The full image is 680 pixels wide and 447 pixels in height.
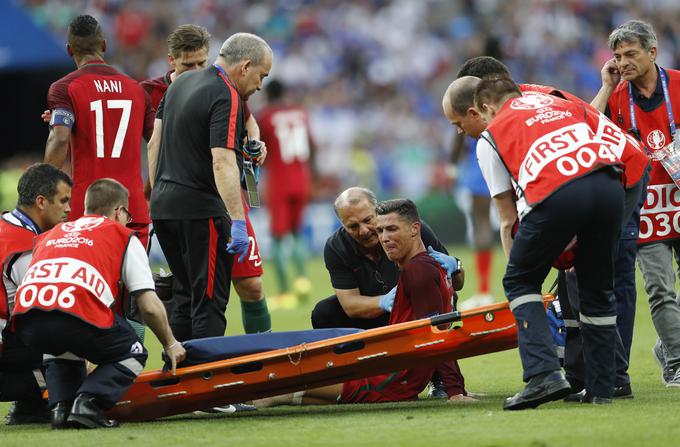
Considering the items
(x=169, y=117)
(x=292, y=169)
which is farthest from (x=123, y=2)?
(x=169, y=117)

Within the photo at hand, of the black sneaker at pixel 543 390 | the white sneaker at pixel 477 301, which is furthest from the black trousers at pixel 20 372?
the white sneaker at pixel 477 301

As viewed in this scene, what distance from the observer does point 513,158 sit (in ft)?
18.9

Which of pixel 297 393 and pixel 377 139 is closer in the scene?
pixel 297 393

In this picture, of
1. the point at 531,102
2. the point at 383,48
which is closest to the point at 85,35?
the point at 531,102

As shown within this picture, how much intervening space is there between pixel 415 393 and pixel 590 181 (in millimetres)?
1819

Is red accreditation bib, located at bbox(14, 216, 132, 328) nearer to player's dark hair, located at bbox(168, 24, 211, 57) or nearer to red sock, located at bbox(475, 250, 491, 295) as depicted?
player's dark hair, located at bbox(168, 24, 211, 57)

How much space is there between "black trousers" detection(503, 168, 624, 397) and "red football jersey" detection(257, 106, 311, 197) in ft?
28.3

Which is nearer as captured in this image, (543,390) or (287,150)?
(543,390)

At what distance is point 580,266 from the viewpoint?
5.90m

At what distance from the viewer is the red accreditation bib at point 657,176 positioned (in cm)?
712

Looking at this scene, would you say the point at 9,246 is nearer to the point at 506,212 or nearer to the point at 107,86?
the point at 107,86

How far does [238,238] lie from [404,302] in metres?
1.03

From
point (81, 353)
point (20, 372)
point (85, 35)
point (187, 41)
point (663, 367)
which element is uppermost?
point (85, 35)

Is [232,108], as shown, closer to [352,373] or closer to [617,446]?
[352,373]
